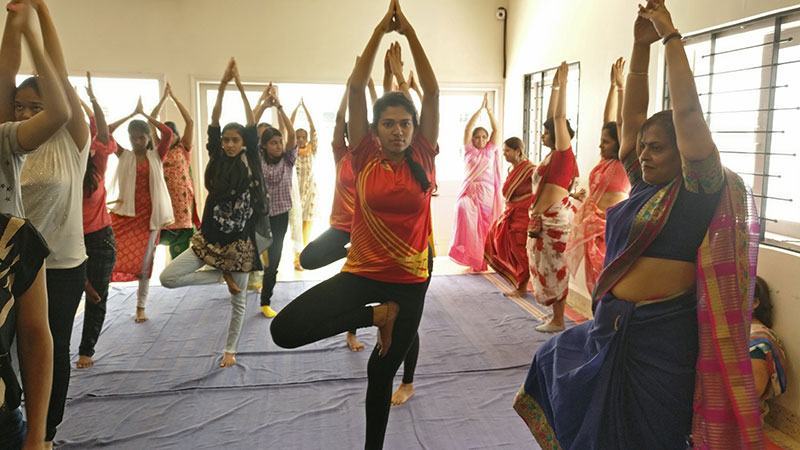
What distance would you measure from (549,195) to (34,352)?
3.32m

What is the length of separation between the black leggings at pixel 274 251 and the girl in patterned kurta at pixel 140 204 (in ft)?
2.42

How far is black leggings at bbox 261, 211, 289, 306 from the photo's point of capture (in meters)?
4.16

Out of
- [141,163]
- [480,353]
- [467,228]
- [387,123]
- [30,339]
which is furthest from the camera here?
[467,228]

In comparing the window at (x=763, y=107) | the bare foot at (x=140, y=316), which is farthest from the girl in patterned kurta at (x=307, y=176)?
the window at (x=763, y=107)

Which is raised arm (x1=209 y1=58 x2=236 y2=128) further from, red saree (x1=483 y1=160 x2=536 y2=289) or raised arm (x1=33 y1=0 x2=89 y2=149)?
red saree (x1=483 y1=160 x2=536 y2=289)

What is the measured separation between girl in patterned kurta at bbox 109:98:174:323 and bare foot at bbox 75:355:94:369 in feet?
2.63

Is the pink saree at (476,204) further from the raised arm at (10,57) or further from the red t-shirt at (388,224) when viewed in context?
the raised arm at (10,57)

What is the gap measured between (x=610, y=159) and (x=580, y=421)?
2227 mm

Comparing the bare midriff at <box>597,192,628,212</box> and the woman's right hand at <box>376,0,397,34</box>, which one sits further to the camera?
the bare midriff at <box>597,192,628,212</box>

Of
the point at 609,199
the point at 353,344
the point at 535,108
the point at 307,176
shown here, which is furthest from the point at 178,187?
the point at 535,108

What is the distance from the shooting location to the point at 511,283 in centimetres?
473

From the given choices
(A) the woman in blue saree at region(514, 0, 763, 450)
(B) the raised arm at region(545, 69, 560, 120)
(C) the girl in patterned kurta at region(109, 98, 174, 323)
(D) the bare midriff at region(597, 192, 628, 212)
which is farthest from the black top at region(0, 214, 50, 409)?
(D) the bare midriff at region(597, 192, 628, 212)

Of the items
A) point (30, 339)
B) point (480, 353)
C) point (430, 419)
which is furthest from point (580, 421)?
point (480, 353)

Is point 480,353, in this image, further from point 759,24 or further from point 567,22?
point 567,22
